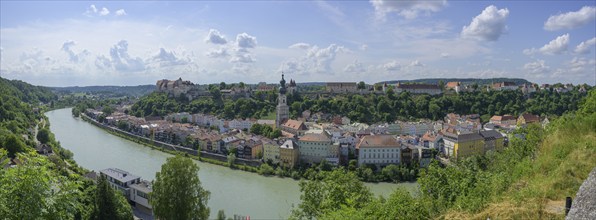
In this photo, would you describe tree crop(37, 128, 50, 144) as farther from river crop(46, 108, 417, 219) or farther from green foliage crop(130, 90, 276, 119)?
green foliage crop(130, 90, 276, 119)

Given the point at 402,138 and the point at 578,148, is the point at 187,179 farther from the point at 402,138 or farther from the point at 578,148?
the point at 402,138

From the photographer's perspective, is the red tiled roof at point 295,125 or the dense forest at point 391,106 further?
the dense forest at point 391,106

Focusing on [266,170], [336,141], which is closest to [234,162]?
[266,170]

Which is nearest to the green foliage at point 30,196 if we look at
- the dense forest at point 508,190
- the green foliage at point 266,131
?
the dense forest at point 508,190

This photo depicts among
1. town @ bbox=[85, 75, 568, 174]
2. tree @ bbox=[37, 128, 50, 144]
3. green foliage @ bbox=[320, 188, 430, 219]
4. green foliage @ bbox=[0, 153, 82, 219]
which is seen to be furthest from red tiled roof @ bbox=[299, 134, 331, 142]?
green foliage @ bbox=[0, 153, 82, 219]

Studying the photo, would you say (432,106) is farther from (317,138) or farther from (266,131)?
(317,138)

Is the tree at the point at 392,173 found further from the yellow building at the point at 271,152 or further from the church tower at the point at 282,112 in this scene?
the church tower at the point at 282,112

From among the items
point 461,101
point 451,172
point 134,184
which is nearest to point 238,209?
point 134,184
